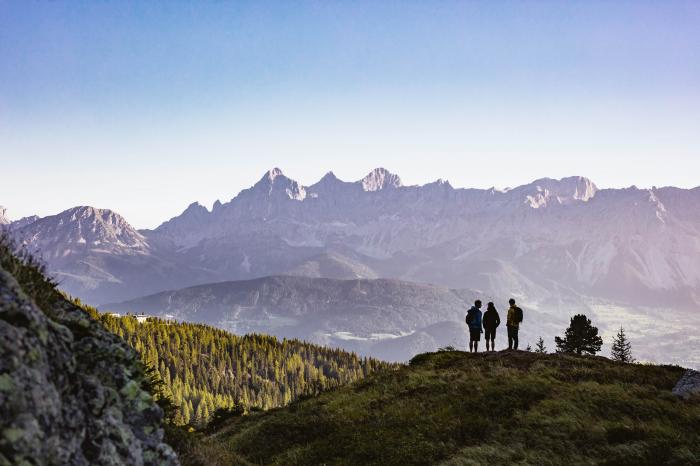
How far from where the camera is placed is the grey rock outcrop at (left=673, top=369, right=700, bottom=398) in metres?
23.9

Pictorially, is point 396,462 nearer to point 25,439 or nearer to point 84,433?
point 84,433

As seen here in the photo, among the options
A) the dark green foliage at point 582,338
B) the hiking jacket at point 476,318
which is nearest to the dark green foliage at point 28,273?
the hiking jacket at point 476,318

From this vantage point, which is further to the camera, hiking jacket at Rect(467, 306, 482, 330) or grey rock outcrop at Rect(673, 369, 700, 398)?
hiking jacket at Rect(467, 306, 482, 330)

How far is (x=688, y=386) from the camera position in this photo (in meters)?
24.6

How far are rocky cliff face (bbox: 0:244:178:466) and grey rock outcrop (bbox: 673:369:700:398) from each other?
2378 cm

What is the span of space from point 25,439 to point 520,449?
16572 mm

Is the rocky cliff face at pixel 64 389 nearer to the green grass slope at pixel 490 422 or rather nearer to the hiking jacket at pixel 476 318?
the green grass slope at pixel 490 422

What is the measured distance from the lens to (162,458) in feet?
39.3

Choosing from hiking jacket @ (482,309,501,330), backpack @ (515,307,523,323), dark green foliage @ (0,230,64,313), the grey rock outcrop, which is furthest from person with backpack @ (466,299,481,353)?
dark green foliage @ (0,230,64,313)

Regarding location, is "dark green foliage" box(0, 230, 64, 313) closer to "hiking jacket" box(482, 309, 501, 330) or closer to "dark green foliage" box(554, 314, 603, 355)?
"hiking jacket" box(482, 309, 501, 330)

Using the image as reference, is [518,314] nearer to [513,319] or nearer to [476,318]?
[513,319]

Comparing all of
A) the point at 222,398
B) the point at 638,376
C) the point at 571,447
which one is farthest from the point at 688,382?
the point at 222,398

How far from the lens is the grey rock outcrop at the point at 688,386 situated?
23875 millimetres

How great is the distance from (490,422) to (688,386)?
1106 cm
